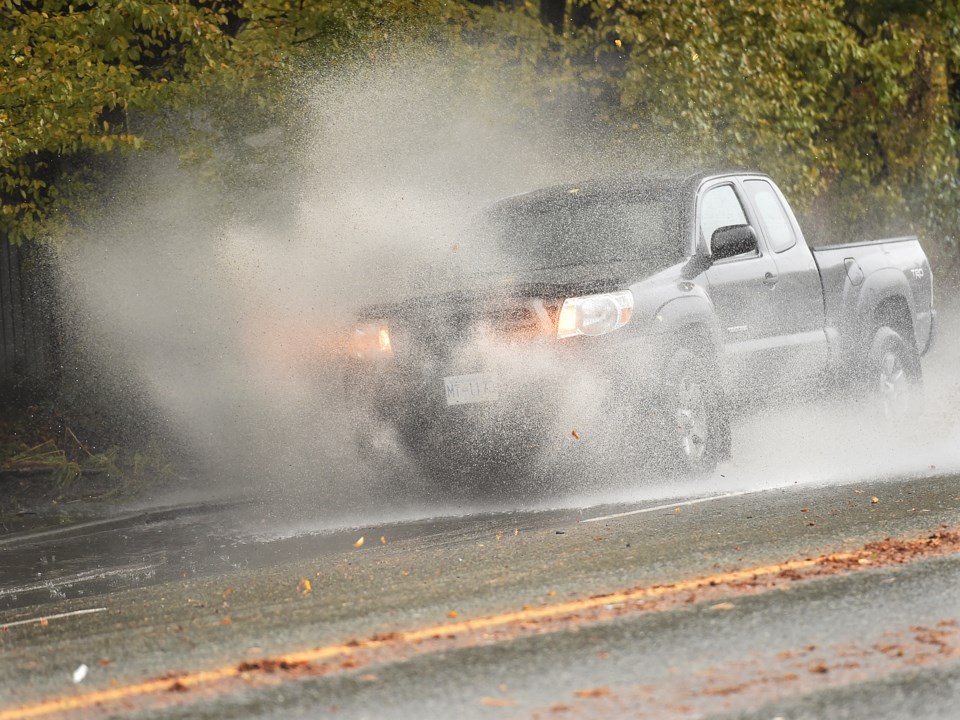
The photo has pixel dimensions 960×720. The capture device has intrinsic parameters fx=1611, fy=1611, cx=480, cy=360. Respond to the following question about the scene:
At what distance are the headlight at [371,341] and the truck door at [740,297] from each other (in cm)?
204

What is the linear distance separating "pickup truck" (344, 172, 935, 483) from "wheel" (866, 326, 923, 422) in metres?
0.24

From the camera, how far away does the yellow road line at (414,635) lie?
4605 mm

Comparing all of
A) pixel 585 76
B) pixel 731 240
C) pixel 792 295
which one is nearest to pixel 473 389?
pixel 731 240

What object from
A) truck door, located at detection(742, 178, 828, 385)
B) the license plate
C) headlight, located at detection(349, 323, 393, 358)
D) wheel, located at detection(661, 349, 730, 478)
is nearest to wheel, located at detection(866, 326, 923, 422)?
truck door, located at detection(742, 178, 828, 385)

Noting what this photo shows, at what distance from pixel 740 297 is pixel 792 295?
658 mm

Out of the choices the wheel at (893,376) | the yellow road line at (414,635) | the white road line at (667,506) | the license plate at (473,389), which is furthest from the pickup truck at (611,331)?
the yellow road line at (414,635)

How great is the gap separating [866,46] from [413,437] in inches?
430

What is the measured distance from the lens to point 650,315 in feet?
29.1

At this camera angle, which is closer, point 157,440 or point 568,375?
point 568,375

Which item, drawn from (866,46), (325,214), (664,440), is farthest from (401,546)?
(866,46)

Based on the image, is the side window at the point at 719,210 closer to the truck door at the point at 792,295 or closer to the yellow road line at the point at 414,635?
the truck door at the point at 792,295

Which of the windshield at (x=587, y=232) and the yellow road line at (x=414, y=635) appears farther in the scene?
the windshield at (x=587, y=232)

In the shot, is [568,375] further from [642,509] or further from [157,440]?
[157,440]

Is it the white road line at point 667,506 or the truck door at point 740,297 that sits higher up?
the truck door at point 740,297
